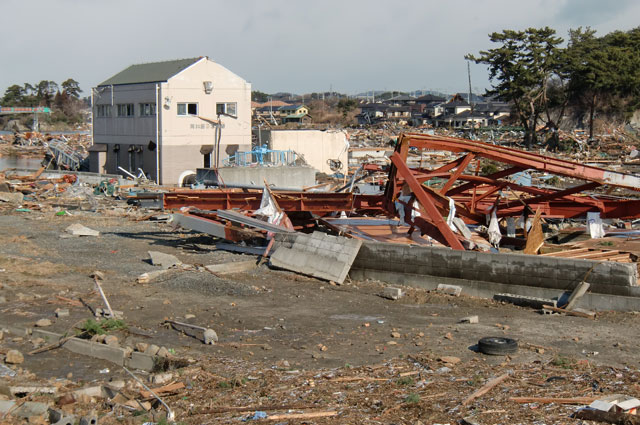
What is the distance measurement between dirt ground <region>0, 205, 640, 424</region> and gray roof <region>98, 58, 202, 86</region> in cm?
2089

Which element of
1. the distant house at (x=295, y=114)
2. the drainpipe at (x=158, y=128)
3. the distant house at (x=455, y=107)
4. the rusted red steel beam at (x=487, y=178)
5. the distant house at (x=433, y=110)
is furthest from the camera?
the distant house at (x=295, y=114)

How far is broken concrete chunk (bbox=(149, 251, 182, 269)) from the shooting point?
15.8 metres

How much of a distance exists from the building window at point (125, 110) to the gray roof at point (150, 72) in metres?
1.26

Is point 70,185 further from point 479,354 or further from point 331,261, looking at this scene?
point 479,354

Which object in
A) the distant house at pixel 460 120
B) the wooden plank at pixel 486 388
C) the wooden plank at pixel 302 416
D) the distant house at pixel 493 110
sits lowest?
the wooden plank at pixel 302 416

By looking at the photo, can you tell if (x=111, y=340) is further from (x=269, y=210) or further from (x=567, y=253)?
(x=567, y=253)

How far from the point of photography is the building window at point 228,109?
36.9 m

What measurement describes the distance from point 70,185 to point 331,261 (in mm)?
21310

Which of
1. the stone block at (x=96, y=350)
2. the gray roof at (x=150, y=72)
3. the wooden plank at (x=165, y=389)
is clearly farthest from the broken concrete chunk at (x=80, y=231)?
the gray roof at (x=150, y=72)

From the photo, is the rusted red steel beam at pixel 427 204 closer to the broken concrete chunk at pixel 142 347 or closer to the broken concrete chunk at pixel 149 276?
the broken concrete chunk at pixel 149 276

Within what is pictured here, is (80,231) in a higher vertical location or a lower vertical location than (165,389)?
higher

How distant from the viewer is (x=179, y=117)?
3544cm

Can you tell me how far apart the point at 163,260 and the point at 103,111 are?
1110 inches

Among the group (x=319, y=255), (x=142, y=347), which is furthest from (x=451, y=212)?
(x=142, y=347)
